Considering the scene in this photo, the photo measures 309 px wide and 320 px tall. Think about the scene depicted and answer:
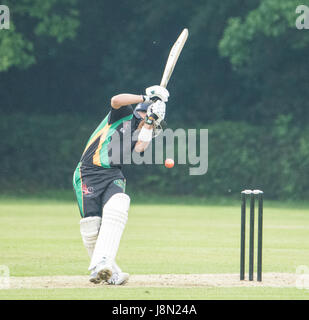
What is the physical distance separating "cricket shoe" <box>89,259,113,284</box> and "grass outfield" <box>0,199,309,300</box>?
104 mm

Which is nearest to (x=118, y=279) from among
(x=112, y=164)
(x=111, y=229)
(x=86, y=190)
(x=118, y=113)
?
(x=111, y=229)

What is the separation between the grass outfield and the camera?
289 inches

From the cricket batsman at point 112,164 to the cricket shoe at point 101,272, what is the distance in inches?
11.2

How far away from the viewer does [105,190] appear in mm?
7910

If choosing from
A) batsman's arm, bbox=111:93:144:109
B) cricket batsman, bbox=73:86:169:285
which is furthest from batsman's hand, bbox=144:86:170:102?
batsman's arm, bbox=111:93:144:109

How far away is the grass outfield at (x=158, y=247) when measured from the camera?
24.1 feet

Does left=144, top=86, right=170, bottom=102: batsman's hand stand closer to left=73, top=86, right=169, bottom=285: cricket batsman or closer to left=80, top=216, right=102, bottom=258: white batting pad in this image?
left=73, top=86, right=169, bottom=285: cricket batsman

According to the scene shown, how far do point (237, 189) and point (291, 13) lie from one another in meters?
4.98

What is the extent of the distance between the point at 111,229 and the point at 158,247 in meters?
4.08

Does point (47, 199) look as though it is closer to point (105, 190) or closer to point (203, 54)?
point (203, 54)

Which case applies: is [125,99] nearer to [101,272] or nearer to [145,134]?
[145,134]

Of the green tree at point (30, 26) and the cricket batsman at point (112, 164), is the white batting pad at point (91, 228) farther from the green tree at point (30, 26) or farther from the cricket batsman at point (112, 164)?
the green tree at point (30, 26)

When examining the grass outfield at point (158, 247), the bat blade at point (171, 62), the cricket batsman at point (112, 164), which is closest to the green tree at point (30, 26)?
the grass outfield at point (158, 247)
